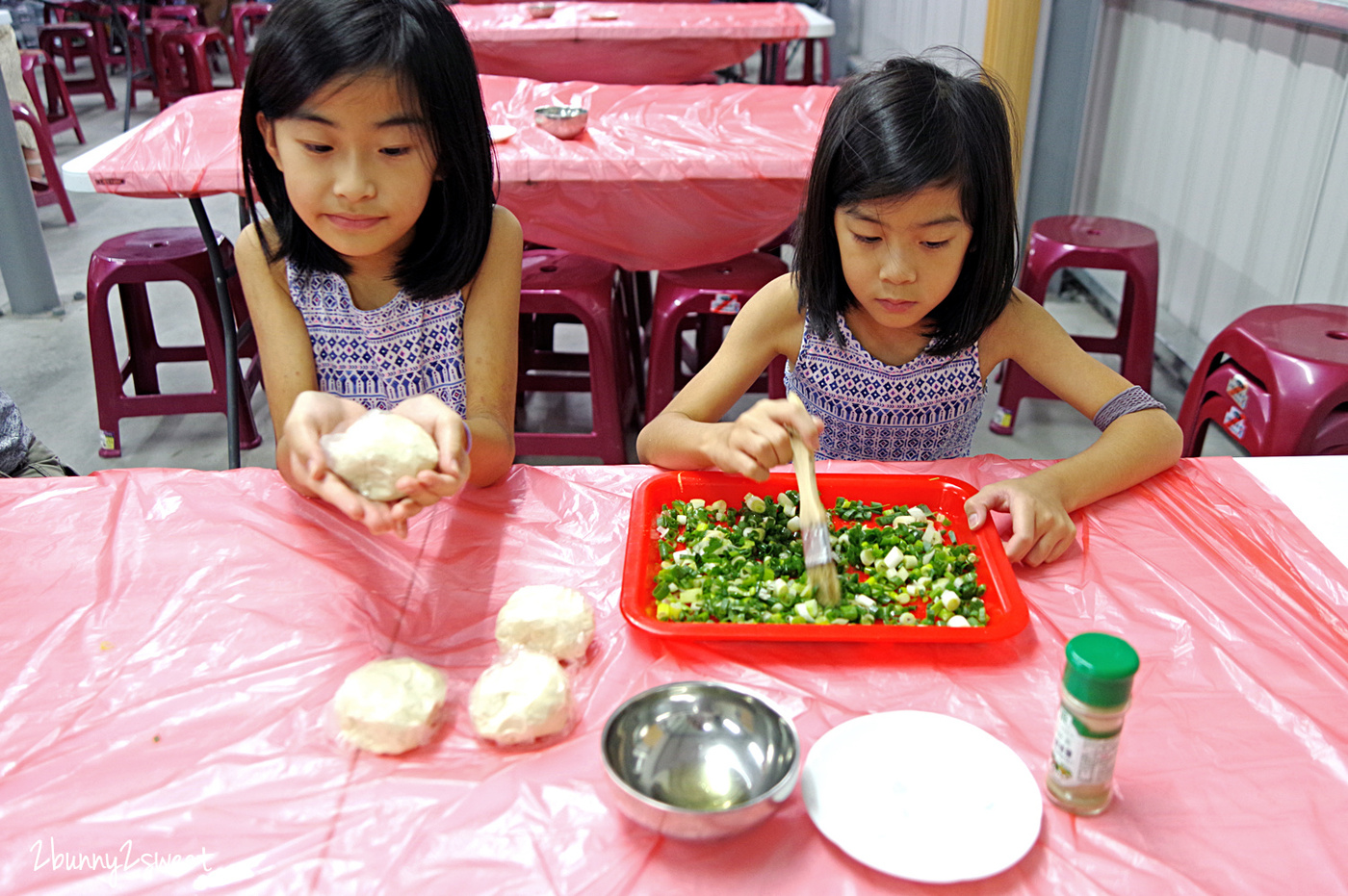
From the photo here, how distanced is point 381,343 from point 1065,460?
3.61 feet

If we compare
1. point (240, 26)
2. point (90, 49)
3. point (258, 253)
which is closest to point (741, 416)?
point (258, 253)

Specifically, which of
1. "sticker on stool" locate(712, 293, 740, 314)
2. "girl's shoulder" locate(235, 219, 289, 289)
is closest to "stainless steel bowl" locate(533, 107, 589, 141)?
"sticker on stool" locate(712, 293, 740, 314)

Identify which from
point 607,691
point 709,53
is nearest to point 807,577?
point 607,691

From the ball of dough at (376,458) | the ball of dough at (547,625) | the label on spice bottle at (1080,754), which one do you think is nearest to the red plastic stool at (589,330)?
the ball of dough at (376,458)

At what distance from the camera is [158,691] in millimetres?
929

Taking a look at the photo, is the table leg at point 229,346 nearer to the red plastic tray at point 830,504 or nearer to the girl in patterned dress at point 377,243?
the girl in patterned dress at point 377,243

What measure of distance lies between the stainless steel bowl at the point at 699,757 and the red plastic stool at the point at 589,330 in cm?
162

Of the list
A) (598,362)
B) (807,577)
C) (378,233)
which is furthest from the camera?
(598,362)

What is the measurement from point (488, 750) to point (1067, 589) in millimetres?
678

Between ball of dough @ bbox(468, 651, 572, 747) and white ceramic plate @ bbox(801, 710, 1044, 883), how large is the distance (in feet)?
0.76

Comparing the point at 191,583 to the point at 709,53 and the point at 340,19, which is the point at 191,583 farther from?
the point at 709,53

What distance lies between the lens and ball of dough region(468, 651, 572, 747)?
2.74 ft

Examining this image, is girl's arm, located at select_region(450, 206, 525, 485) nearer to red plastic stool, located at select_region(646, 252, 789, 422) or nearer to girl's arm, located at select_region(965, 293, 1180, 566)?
girl's arm, located at select_region(965, 293, 1180, 566)

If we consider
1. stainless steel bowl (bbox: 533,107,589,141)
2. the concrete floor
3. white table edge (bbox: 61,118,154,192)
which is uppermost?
stainless steel bowl (bbox: 533,107,589,141)
